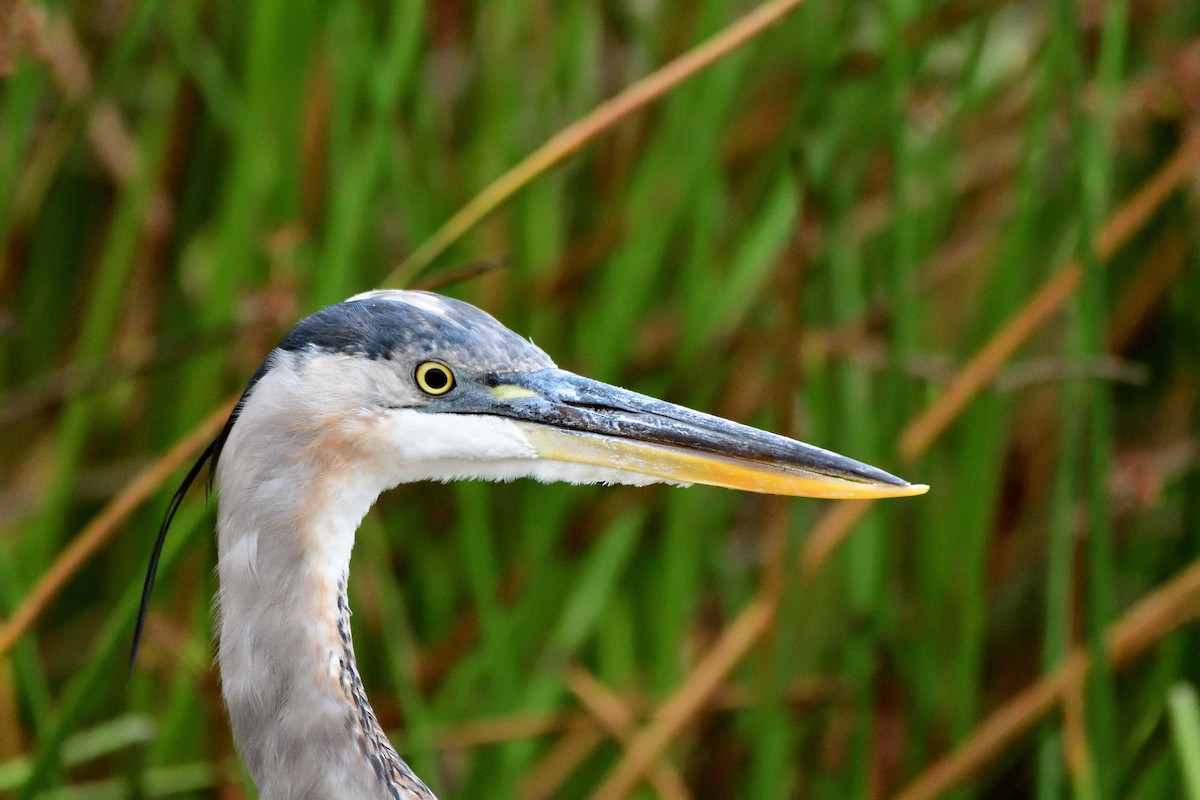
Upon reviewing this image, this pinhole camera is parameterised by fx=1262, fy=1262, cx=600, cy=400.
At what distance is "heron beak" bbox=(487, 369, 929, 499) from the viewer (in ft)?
3.76

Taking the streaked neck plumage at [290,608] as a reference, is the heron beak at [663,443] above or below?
above

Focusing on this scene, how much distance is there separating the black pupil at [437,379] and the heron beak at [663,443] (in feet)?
0.13

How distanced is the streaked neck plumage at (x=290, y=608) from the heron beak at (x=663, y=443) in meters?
→ 0.17

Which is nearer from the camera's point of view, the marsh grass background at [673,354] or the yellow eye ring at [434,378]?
the yellow eye ring at [434,378]

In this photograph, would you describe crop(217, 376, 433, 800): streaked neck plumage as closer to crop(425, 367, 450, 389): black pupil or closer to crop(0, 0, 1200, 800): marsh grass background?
crop(425, 367, 450, 389): black pupil

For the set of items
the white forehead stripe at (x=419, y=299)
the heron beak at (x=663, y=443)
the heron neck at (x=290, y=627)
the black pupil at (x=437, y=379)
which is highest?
the white forehead stripe at (x=419, y=299)

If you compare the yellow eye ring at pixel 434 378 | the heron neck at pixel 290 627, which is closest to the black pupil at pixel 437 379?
the yellow eye ring at pixel 434 378

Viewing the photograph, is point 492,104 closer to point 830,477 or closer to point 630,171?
point 630,171

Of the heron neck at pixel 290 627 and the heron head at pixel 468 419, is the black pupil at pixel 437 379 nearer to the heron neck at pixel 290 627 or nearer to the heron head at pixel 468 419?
the heron head at pixel 468 419

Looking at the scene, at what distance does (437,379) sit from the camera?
1184 mm

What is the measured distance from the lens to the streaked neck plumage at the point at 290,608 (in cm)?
114

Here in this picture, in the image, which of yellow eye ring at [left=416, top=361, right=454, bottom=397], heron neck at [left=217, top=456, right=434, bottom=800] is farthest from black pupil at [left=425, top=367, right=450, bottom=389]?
heron neck at [left=217, top=456, right=434, bottom=800]

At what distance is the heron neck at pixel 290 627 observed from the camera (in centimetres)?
113

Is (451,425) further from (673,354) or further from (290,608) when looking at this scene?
(673,354)
